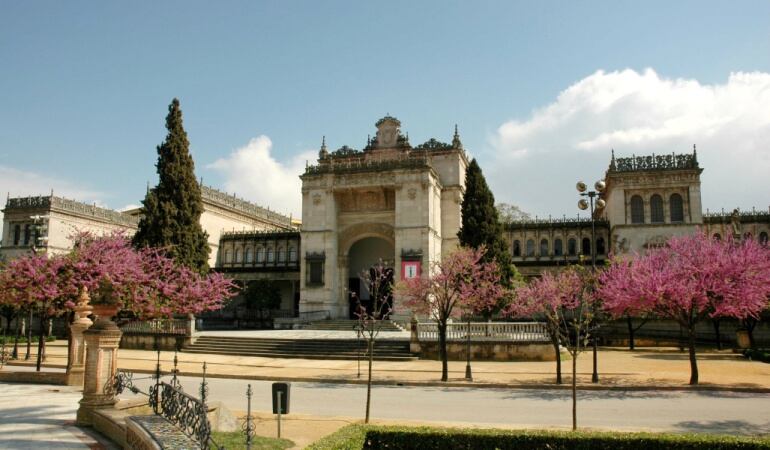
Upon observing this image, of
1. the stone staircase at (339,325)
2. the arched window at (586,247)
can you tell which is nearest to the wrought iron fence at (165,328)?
the stone staircase at (339,325)

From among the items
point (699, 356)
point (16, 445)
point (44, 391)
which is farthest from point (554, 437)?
point (699, 356)

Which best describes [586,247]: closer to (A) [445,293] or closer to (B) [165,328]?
(A) [445,293]

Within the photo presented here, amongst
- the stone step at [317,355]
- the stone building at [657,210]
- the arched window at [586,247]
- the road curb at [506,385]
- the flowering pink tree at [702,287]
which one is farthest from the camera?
the arched window at [586,247]

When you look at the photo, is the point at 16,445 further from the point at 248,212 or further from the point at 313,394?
the point at 248,212

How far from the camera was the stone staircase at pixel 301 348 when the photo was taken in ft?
102

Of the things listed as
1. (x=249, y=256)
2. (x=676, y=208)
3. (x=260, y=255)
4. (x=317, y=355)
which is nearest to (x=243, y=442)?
(x=317, y=355)

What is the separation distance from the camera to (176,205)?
42812mm

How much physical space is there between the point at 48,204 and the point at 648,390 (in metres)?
57.7

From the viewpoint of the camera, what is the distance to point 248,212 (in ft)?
231

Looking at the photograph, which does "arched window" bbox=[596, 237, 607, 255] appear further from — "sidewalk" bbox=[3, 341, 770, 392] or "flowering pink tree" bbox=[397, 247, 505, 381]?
"flowering pink tree" bbox=[397, 247, 505, 381]

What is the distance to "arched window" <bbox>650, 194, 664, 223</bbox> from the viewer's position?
164 ft

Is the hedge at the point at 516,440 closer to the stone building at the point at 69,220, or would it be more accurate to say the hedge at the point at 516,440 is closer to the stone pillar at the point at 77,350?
the stone pillar at the point at 77,350

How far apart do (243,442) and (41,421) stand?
21.0 ft

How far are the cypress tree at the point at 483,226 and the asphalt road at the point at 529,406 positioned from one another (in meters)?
21.3
